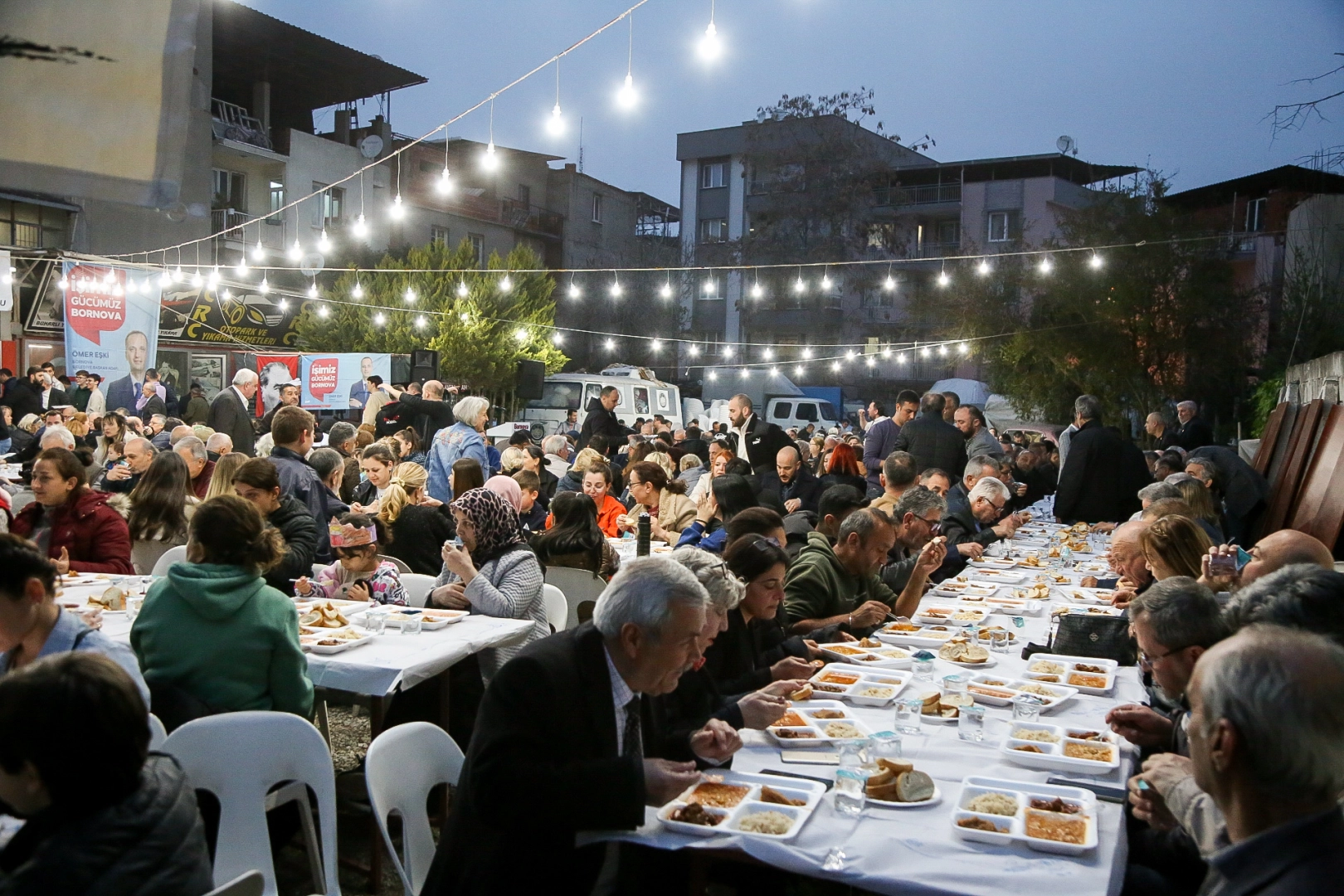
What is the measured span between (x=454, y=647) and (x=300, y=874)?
42.3 inches

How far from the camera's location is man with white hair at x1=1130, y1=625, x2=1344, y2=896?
5.30 feet

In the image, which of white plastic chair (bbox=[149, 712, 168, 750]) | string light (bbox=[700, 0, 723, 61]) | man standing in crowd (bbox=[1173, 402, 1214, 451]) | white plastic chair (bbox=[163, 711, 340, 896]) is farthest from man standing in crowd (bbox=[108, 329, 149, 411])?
man standing in crowd (bbox=[1173, 402, 1214, 451])

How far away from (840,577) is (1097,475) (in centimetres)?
572

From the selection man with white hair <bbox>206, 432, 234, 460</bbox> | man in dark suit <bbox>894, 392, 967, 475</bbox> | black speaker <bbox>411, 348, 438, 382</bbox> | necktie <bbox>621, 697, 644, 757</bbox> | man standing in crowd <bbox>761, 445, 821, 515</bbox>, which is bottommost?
necktie <bbox>621, 697, 644, 757</bbox>

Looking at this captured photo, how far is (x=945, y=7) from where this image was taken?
3639 inches

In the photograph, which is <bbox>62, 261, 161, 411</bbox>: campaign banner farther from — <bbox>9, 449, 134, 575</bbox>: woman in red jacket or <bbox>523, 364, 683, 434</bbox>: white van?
<bbox>9, 449, 134, 575</bbox>: woman in red jacket

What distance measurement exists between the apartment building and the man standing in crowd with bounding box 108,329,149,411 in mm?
21404

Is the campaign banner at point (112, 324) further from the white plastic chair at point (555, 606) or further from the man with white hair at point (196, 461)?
the white plastic chair at point (555, 606)

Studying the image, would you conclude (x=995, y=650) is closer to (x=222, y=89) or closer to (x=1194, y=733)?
(x=1194, y=733)

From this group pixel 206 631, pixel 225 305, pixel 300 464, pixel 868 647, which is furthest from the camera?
pixel 225 305

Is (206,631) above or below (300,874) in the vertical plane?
above

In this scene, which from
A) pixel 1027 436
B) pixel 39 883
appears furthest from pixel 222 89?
pixel 39 883

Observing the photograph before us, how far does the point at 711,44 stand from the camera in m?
7.16

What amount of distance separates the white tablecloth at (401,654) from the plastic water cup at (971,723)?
2085 millimetres
